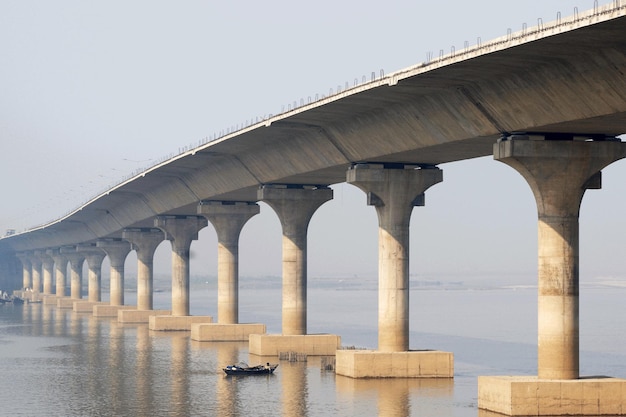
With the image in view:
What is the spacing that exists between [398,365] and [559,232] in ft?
68.7

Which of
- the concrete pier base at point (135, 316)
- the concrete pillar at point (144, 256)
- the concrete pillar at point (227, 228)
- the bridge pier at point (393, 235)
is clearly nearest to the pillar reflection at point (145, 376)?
the concrete pillar at point (227, 228)

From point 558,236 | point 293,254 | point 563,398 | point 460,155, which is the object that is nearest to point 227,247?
point 293,254

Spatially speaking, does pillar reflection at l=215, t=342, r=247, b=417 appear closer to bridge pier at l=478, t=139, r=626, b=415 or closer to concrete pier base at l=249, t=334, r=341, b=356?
concrete pier base at l=249, t=334, r=341, b=356

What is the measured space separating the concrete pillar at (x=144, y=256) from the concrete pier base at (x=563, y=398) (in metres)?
111

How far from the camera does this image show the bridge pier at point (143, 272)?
526 feet

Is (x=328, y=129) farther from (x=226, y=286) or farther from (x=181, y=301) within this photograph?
(x=181, y=301)

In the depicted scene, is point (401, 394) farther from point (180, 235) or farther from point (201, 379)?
point (180, 235)

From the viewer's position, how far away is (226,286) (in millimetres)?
120250

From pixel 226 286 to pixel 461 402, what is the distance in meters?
56.0

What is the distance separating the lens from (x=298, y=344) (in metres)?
98.2

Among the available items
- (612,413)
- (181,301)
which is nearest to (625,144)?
(612,413)

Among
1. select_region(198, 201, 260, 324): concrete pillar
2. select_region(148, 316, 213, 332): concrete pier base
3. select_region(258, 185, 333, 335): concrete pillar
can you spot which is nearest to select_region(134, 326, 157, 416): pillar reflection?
select_region(148, 316, 213, 332): concrete pier base

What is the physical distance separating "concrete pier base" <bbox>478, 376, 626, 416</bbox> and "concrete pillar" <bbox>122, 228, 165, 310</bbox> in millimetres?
111407

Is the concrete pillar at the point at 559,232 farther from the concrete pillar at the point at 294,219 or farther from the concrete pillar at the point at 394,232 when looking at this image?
the concrete pillar at the point at 294,219
